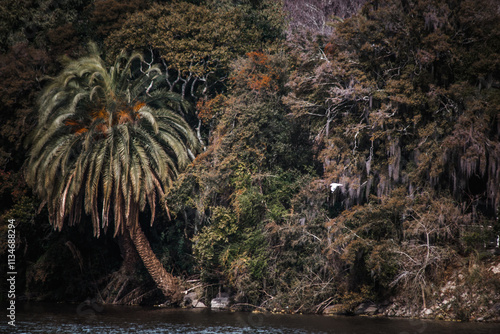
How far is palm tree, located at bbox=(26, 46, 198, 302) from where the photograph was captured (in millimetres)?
36594

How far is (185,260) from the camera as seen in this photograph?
41094 mm

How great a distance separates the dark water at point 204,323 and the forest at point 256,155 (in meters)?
2.04

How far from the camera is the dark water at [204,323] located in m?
28.0

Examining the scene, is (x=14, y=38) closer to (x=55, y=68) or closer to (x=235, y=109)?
(x=55, y=68)

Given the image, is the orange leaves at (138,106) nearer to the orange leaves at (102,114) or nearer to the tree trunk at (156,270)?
the orange leaves at (102,114)

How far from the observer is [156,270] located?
1545 inches

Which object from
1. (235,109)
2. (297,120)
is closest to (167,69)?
(235,109)

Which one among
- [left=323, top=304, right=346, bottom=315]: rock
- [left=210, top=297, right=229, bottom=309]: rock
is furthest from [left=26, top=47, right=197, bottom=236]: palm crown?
[left=323, top=304, right=346, bottom=315]: rock

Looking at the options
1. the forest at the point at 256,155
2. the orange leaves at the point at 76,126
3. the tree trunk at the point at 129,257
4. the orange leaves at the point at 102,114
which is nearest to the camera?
the forest at the point at 256,155

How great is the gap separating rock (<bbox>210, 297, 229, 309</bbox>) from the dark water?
5.44ft

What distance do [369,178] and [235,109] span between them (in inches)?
A: 373

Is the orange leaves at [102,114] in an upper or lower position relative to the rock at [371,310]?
upper

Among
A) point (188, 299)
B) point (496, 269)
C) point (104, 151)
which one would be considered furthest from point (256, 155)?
point (496, 269)

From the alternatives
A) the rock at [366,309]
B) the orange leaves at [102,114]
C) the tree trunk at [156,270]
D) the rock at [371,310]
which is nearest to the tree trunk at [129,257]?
the tree trunk at [156,270]
